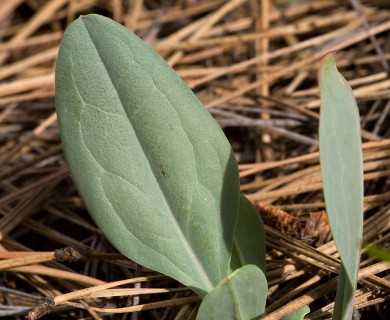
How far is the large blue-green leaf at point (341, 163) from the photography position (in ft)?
3.10

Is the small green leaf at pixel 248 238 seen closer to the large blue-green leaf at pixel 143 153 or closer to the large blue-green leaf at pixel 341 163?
the large blue-green leaf at pixel 143 153

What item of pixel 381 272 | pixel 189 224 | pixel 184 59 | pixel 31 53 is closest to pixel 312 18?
pixel 184 59

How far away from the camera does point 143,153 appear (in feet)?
3.97

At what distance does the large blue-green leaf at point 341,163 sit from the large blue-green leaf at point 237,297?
0.50ft

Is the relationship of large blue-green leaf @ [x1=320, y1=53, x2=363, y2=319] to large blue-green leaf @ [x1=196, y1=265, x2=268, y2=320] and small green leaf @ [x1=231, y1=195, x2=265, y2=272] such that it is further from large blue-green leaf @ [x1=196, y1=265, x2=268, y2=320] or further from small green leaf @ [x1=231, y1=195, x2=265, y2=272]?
small green leaf @ [x1=231, y1=195, x2=265, y2=272]

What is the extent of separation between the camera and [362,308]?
53.8 inches

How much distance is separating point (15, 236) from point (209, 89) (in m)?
0.81

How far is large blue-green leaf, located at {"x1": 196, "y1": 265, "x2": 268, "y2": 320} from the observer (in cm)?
103

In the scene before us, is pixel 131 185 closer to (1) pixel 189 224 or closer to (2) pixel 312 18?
(1) pixel 189 224

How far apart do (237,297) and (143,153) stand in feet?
1.08

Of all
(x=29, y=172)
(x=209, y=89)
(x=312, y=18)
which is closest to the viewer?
(x=29, y=172)

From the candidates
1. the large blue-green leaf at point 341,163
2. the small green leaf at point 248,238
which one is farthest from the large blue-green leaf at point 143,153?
the large blue-green leaf at point 341,163

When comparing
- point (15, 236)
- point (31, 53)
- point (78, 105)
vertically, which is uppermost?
point (31, 53)

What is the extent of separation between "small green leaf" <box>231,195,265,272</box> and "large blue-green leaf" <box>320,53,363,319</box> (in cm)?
28
